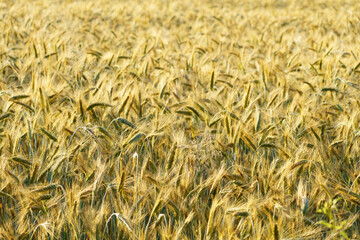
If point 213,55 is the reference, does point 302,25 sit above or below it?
below

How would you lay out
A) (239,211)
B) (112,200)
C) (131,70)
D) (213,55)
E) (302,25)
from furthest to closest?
(302,25) → (213,55) → (131,70) → (112,200) → (239,211)

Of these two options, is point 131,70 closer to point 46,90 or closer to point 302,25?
point 46,90

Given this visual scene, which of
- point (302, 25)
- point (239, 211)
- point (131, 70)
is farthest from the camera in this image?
point (302, 25)

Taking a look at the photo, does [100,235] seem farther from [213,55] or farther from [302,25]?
[302,25]

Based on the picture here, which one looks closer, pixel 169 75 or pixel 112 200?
pixel 112 200

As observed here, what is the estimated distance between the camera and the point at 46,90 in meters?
2.53

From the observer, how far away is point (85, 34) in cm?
507

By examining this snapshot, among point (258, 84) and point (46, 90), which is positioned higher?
point (46, 90)

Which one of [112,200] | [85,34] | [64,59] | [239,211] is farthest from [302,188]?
[85,34]

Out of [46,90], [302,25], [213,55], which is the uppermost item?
[46,90]

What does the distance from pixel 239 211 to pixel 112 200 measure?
558mm

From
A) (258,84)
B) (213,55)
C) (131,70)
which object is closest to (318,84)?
(258,84)

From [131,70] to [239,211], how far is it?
2052 millimetres

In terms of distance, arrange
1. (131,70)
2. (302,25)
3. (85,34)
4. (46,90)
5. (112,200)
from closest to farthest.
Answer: (112,200)
(46,90)
(131,70)
(85,34)
(302,25)
